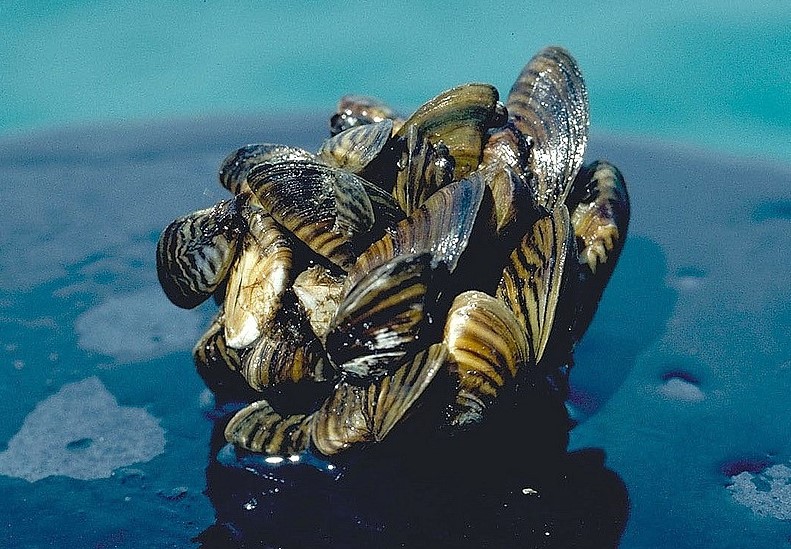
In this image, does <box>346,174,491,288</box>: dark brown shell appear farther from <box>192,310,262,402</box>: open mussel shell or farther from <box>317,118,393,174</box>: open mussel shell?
<box>192,310,262,402</box>: open mussel shell

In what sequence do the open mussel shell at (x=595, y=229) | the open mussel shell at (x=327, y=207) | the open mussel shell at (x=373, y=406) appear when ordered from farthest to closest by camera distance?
the open mussel shell at (x=595, y=229)
the open mussel shell at (x=327, y=207)
the open mussel shell at (x=373, y=406)

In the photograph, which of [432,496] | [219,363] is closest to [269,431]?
[219,363]

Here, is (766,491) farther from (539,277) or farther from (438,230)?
(438,230)

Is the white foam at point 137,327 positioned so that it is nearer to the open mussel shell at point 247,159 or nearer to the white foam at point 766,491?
the open mussel shell at point 247,159

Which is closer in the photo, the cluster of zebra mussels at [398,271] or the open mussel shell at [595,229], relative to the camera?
the cluster of zebra mussels at [398,271]

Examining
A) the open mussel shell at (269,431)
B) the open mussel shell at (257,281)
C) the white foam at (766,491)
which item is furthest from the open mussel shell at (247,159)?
the white foam at (766,491)

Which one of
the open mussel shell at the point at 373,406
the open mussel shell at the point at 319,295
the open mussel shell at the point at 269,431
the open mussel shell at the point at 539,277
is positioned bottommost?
the open mussel shell at the point at 269,431
